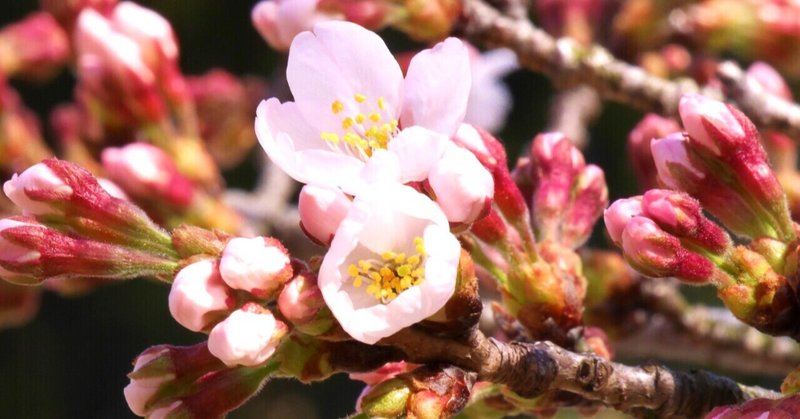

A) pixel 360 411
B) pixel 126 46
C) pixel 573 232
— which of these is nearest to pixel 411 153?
pixel 360 411

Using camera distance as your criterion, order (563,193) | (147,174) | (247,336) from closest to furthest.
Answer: (247,336), (563,193), (147,174)

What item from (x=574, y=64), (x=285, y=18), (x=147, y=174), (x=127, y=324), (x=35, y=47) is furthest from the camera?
(x=127, y=324)

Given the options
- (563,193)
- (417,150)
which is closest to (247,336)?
(417,150)

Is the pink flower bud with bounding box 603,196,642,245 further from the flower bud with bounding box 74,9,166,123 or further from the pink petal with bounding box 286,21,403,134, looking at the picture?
the flower bud with bounding box 74,9,166,123

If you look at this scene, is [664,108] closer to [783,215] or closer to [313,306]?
[783,215]

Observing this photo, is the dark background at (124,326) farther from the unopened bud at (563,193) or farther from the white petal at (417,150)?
the white petal at (417,150)

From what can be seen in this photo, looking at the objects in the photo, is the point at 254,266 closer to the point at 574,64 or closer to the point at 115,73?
the point at 574,64

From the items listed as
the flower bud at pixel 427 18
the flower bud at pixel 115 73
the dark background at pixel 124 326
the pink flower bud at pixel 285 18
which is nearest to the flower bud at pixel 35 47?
the flower bud at pixel 115 73
